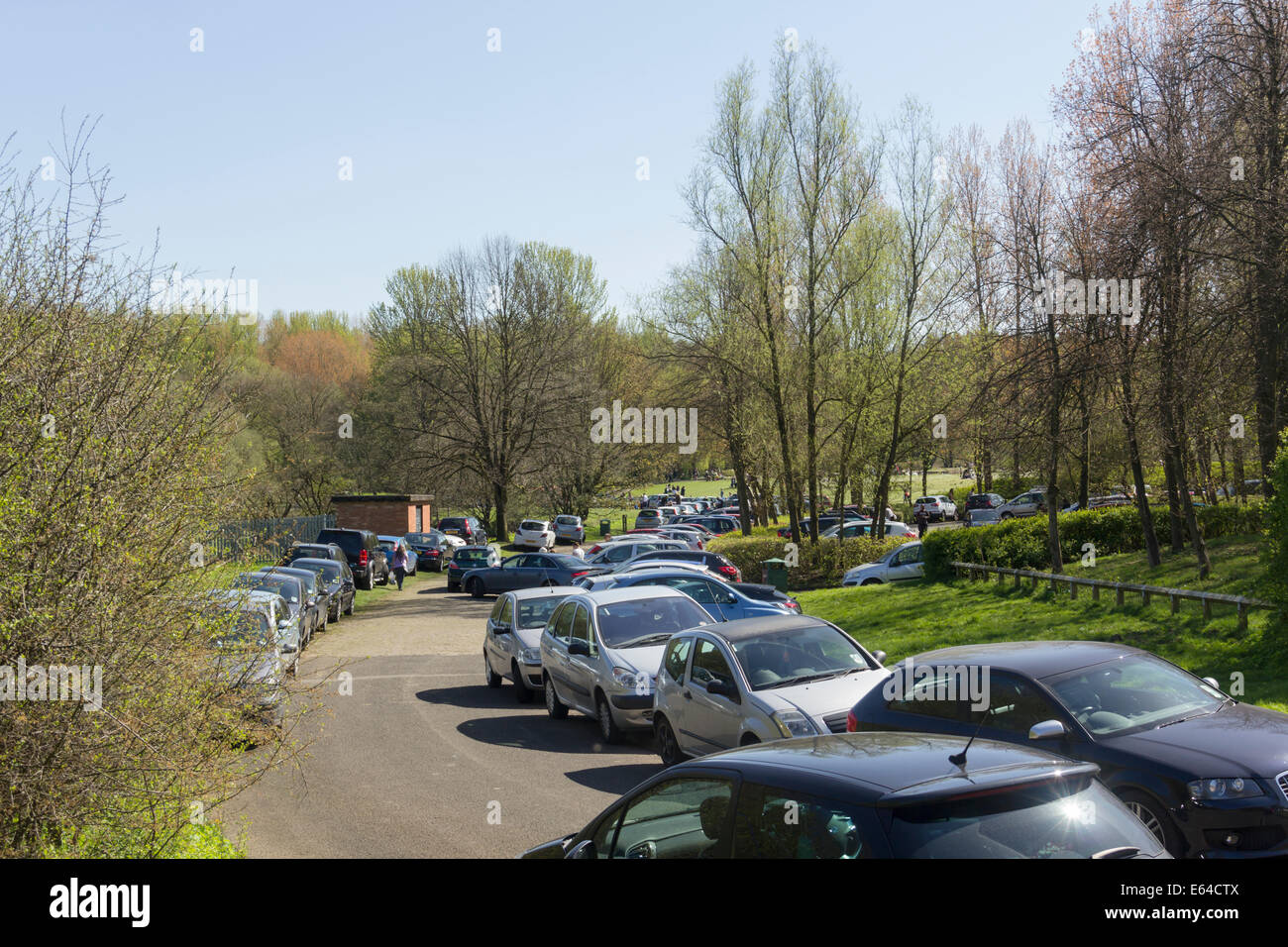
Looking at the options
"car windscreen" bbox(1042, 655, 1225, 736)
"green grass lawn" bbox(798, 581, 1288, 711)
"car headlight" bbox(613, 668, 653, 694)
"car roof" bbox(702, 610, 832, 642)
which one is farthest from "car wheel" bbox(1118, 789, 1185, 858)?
"car headlight" bbox(613, 668, 653, 694)

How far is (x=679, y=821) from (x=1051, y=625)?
14081mm

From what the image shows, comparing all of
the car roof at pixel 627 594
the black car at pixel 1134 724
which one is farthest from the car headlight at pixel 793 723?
the car roof at pixel 627 594

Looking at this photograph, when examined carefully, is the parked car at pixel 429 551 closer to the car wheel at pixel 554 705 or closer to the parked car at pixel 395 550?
the parked car at pixel 395 550

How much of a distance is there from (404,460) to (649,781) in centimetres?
5258

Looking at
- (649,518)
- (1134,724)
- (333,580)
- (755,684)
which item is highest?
(1134,724)

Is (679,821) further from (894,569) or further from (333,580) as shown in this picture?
(333,580)

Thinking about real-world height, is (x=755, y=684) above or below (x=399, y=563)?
above

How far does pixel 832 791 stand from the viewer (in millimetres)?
3865

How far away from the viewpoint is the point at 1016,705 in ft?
25.2

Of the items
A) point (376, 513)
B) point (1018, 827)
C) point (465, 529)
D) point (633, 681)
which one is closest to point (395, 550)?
point (376, 513)

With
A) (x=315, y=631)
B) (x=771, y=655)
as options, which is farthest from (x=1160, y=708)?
(x=315, y=631)

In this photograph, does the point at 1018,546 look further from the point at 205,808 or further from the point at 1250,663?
the point at 205,808

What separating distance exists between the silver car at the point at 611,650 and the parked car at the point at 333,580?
1400 centimetres

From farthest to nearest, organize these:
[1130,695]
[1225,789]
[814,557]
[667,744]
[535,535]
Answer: [535,535]
[814,557]
[667,744]
[1130,695]
[1225,789]
